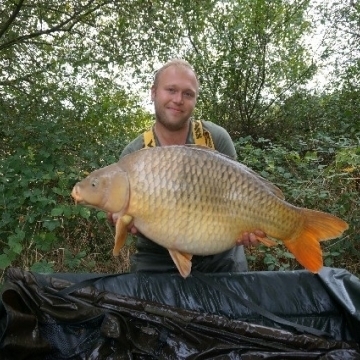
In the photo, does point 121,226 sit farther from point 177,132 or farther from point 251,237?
point 177,132

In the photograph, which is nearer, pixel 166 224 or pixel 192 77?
pixel 166 224

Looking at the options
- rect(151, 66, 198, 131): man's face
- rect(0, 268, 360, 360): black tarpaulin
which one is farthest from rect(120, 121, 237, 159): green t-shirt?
rect(0, 268, 360, 360): black tarpaulin

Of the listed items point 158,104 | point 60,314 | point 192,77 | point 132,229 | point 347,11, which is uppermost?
point 347,11

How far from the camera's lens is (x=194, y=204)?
4.78 ft

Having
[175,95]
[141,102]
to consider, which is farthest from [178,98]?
[141,102]

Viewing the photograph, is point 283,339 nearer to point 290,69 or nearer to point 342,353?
point 342,353

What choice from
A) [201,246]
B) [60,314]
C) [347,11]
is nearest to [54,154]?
A: [60,314]

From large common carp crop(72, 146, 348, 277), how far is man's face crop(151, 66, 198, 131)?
0.46 meters

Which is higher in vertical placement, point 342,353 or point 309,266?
point 309,266

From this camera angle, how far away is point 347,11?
5.49 m

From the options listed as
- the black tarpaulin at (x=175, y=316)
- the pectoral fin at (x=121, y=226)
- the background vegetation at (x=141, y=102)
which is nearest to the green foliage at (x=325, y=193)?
the background vegetation at (x=141, y=102)

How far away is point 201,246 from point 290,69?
466cm

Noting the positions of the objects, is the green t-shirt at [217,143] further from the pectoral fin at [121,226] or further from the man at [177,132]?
the pectoral fin at [121,226]

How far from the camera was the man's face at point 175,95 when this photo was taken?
193cm
